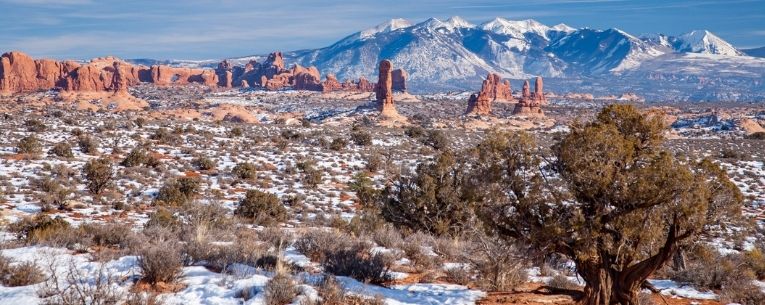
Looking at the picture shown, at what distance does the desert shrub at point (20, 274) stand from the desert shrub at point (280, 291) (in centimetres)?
315

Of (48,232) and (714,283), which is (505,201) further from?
(48,232)

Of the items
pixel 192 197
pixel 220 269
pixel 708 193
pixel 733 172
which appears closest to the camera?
pixel 708 193

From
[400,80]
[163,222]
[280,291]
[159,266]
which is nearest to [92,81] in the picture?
[400,80]

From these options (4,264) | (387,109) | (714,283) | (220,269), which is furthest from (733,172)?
(387,109)

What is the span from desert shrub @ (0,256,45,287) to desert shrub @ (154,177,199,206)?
1112 centimetres

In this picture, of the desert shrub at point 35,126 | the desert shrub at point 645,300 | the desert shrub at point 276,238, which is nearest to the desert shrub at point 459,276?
the desert shrub at point 645,300

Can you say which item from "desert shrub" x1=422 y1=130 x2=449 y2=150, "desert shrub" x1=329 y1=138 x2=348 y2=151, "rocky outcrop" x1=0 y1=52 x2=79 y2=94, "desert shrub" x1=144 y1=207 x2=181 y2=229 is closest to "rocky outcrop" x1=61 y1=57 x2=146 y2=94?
"rocky outcrop" x1=0 y1=52 x2=79 y2=94

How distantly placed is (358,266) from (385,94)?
95.8 metres

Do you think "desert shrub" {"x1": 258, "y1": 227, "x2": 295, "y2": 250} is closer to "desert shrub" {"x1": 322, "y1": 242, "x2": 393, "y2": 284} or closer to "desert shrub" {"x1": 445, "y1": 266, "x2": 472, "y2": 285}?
"desert shrub" {"x1": 322, "y1": 242, "x2": 393, "y2": 284}

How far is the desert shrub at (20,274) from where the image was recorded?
7297mm

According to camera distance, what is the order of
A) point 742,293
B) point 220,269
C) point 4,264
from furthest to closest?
1. point 742,293
2. point 220,269
3. point 4,264

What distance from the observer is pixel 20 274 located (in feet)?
24.0

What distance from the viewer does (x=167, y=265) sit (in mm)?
7668

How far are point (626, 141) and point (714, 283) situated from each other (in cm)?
545
